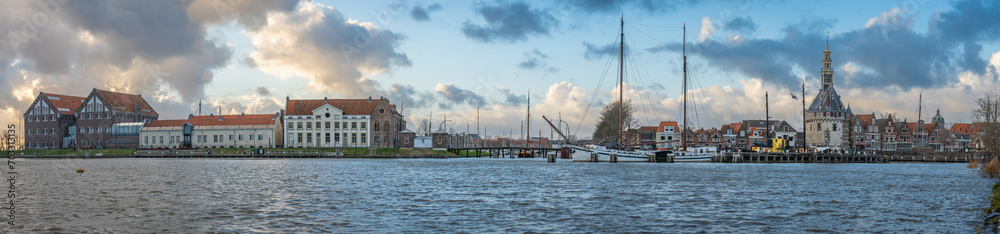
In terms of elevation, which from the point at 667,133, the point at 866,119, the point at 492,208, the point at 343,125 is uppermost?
the point at 866,119

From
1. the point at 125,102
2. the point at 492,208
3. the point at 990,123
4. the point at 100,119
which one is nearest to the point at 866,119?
the point at 990,123

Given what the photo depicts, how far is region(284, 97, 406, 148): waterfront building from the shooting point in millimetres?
139250

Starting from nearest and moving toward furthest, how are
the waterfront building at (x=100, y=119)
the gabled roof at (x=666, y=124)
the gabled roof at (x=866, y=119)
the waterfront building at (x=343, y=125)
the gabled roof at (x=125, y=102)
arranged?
the waterfront building at (x=343, y=125), the waterfront building at (x=100, y=119), the gabled roof at (x=125, y=102), the gabled roof at (x=866, y=119), the gabled roof at (x=666, y=124)

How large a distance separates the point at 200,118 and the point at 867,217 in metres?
142

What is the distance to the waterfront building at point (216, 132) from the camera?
141125 millimetres

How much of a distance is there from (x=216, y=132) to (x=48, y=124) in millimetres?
38300

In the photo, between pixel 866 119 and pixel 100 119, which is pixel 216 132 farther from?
pixel 866 119

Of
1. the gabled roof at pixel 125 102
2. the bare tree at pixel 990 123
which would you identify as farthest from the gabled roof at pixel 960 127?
the gabled roof at pixel 125 102

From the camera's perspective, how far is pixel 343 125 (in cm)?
14012

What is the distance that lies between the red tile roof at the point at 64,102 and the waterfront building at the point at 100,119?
322 cm

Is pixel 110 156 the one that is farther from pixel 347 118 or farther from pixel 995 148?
pixel 995 148

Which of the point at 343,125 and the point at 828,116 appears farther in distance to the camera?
the point at 828,116

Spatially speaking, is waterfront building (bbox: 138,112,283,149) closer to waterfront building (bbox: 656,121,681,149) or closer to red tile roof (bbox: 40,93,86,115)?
red tile roof (bbox: 40,93,86,115)

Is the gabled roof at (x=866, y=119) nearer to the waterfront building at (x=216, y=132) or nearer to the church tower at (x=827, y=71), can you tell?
the church tower at (x=827, y=71)
